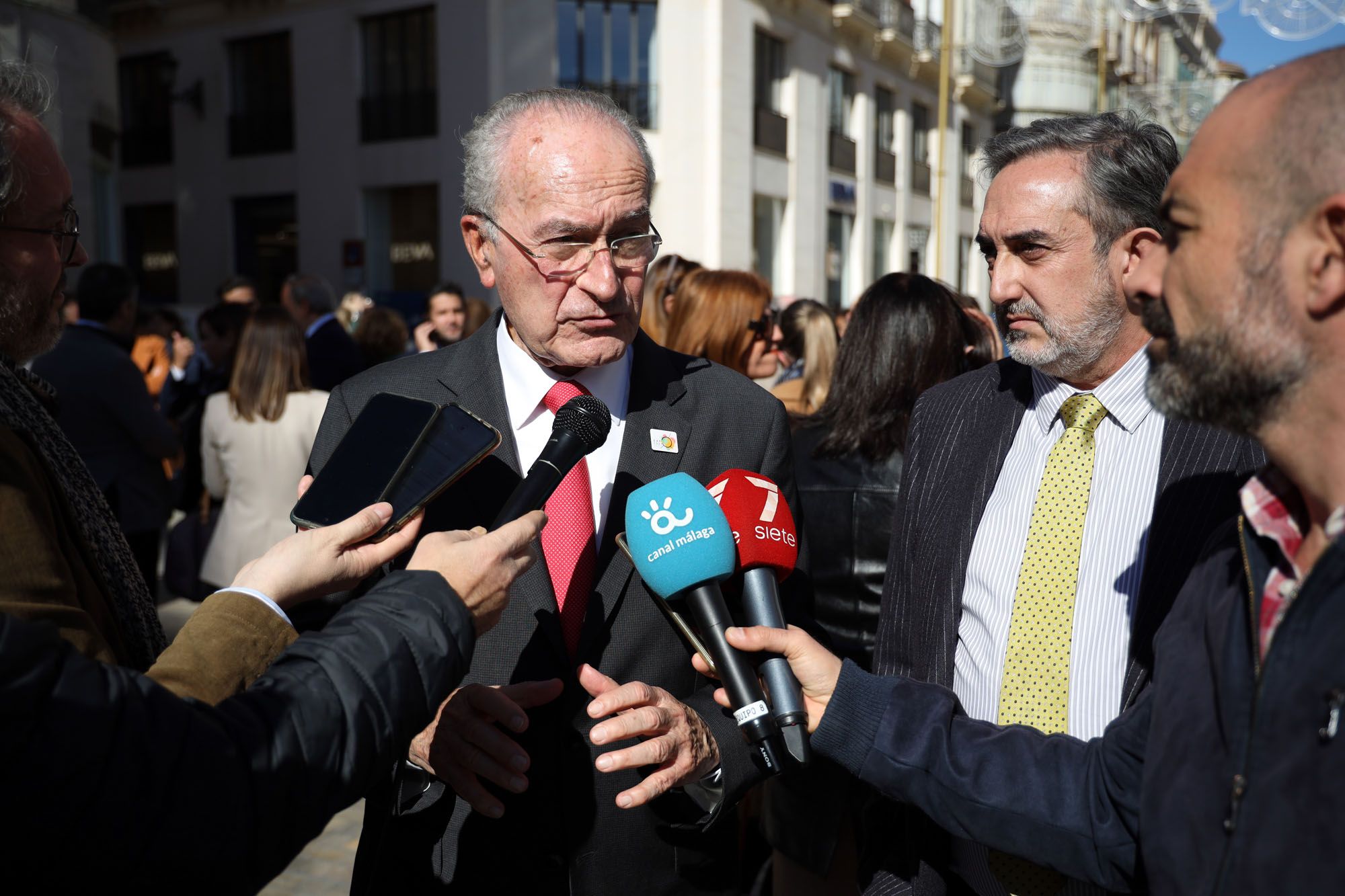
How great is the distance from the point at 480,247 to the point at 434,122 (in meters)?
17.4

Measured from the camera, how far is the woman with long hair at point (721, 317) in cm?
450

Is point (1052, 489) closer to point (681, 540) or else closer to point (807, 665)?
point (807, 665)

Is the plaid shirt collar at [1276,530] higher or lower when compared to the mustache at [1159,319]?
lower

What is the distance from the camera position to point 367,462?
1.77 meters

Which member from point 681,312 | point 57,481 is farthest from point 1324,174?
point 681,312

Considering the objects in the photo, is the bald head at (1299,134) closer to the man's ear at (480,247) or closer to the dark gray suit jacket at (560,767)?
the dark gray suit jacket at (560,767)

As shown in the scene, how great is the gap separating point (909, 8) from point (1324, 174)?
86.7ft

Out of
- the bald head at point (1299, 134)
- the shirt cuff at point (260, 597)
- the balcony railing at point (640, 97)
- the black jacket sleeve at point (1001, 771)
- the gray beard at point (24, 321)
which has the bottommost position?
the black jacket sleeve at point (1001, 771)

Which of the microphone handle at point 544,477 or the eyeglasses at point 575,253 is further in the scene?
the eyeglasses at point 575,253

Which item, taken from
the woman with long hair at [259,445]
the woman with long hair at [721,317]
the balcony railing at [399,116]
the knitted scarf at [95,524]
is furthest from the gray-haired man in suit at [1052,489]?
the balcony railing at [399,116]

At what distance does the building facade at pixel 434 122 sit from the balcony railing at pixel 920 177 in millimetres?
2076

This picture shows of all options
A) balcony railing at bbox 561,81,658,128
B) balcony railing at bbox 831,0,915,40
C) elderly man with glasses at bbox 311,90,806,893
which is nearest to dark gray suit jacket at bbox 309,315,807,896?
elderly man with glasses at bbox 311,90,806,893

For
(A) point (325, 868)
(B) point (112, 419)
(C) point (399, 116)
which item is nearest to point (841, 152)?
(C) point (399, 116)

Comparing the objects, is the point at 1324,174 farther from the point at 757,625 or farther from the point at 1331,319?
the point at 757,625
